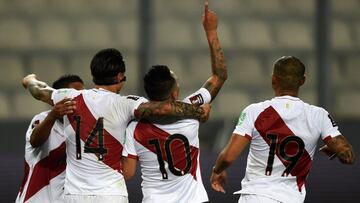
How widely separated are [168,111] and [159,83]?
154 millimetres

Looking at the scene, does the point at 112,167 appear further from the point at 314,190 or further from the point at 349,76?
the point at 349,76

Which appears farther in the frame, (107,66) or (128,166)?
(128,166)

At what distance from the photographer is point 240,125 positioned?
5262 millimetres

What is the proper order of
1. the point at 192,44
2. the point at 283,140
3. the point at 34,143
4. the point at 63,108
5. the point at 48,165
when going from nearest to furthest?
1. the point at 63,108
2. the point at 283,140
3. the point at 34,143
4. the point at 48,165
5. the point at 192,44

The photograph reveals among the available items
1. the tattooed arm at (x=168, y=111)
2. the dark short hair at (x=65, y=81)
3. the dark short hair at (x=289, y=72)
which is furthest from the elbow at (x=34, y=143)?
the dark short hair at (x=289, y=72)

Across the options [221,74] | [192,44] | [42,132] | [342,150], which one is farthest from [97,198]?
[192,44]

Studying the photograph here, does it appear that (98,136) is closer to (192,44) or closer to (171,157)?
(171,157)

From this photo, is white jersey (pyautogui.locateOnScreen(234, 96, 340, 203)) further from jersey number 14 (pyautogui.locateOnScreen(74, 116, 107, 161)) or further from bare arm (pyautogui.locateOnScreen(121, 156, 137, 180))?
jersey number 14 (pyautogui.locateOnScreen(74, 116, 107, 161))

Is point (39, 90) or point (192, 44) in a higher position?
point (39, 90)

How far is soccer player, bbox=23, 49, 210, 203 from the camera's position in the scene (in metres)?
5.20

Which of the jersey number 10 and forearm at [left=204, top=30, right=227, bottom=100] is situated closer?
the jersey number 10

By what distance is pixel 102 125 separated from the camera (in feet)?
Answer: 17.1

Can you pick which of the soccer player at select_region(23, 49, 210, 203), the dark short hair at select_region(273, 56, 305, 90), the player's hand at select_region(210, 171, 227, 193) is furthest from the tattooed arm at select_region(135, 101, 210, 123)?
the dark short hair at select_region(273, 56, 305, 90)

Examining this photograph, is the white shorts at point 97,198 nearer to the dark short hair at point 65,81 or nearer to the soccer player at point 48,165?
the soccer player at point 48,165
